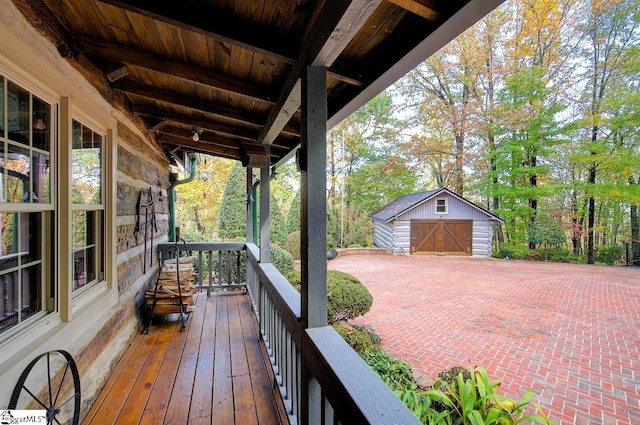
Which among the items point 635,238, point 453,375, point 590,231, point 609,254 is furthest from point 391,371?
point 635,238

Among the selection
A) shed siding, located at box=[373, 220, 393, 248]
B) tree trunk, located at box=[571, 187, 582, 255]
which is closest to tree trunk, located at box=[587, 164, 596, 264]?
tree trunk, located at box=[571, 187, 582, 255]

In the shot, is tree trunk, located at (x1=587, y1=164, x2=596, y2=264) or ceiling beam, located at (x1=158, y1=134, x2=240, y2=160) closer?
ceiling beam, located at (x1=158, y1=134, x2=240, y2=160)

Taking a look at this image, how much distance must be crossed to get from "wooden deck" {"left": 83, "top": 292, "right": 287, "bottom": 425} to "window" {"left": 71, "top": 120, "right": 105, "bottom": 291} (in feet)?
2.89

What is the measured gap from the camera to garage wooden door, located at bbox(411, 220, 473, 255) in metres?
13.6

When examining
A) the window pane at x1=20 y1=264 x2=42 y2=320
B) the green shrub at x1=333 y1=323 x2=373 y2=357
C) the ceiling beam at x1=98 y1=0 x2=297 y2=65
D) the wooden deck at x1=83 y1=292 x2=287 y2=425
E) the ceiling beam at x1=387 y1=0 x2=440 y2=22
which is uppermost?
the ceiling beam at x1=98 y1=0 x2=297 y2=65

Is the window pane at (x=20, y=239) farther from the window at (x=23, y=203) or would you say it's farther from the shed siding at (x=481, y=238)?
the shed siding at (x=481, y=238)

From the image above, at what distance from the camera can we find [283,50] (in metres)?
1.51

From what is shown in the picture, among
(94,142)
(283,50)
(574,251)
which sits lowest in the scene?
(574,251)

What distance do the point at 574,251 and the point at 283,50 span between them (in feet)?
56.0

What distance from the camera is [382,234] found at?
15.5m

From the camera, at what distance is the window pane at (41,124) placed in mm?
1425

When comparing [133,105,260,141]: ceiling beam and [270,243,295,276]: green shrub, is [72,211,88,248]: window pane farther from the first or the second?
[270,243,295,276]: green shrub

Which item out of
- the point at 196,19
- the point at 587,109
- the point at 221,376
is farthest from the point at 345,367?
the point at 587,109

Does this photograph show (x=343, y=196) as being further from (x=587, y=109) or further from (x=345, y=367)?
(x=345, y=367)
